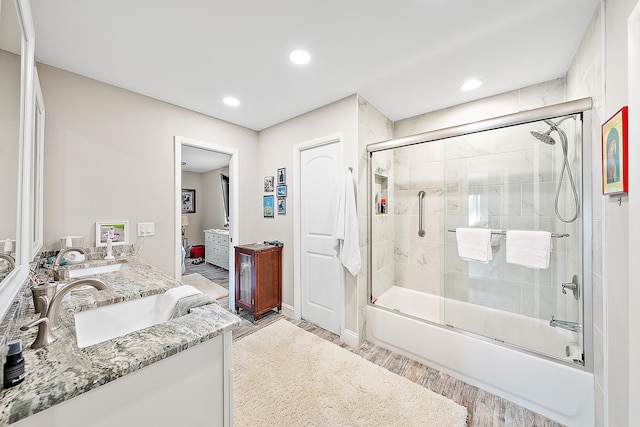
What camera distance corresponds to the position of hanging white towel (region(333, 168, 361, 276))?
89.8 inches

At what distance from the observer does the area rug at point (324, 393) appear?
1502mm

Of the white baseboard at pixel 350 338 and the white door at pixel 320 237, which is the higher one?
the white door at pixel 320 237

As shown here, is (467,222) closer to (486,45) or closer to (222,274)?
(486,45)

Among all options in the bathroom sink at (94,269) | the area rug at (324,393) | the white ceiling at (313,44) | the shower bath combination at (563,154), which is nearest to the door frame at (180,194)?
the white ceiling at (313,44)

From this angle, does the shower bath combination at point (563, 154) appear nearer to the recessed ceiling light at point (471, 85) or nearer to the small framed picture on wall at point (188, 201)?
the recessed ceiling light at point (471, 85)

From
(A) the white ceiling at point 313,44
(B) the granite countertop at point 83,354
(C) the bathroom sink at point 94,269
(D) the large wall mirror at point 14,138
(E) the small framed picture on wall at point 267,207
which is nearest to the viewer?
(B) the granite countertop at point 83,354

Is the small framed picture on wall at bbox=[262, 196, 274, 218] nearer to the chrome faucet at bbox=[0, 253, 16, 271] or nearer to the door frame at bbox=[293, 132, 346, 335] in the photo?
the door frame at bbox=[293, 132, 346, 335]

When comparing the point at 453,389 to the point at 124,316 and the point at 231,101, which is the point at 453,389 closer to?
the point at 124,316

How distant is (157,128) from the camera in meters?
2.41

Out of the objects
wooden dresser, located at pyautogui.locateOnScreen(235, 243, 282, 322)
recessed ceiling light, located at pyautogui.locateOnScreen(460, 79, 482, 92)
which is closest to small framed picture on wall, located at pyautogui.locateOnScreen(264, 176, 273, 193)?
wooden dresser, located at pyautogui.locateOnScreen(235, 243, 282, 322)

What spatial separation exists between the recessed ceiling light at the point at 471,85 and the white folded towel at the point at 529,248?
4.27 feet

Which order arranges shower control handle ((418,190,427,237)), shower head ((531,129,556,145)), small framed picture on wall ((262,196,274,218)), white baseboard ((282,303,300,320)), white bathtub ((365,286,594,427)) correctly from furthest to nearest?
small framed picture on wall ((262,196,274,218)), white baseboard ((282,303,300,320)), shower control handle ((418,190,427,237)), shower head ((531,129,556,145)), white bathtub ((365,286,594,427))

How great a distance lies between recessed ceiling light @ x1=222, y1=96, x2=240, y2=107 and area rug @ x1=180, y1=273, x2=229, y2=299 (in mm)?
2644

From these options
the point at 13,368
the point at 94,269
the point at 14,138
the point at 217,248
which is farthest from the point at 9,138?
the point at 217,248
